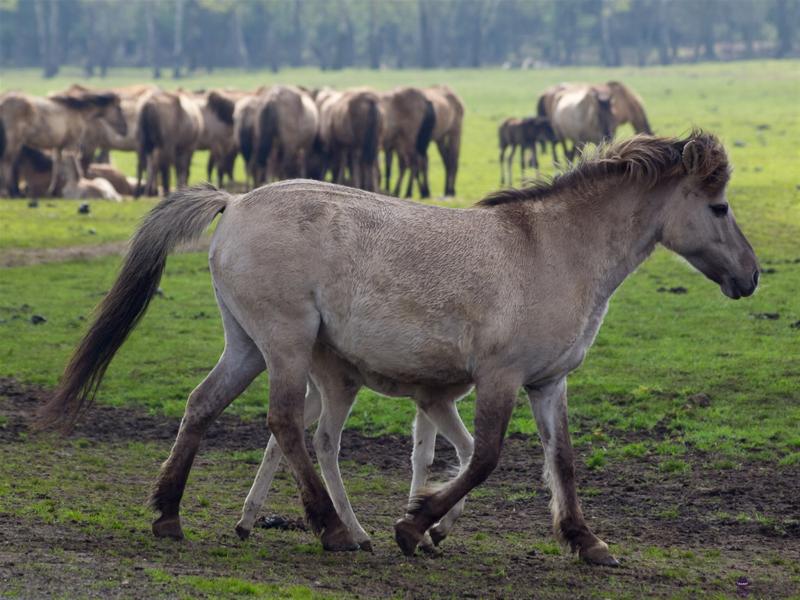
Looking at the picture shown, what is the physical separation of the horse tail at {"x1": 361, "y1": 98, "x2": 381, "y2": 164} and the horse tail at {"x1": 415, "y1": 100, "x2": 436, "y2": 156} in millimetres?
1817

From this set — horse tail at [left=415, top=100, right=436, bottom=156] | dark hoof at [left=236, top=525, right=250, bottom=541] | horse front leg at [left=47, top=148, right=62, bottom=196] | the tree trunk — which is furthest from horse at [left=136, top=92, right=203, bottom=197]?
the tree trunk

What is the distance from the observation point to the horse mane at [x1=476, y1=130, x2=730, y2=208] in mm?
7746

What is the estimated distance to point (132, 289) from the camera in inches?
314

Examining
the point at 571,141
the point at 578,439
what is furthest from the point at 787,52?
the point at 578,439

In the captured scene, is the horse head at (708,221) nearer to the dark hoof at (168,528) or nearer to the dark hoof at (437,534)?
the dark hoof at (437,534)

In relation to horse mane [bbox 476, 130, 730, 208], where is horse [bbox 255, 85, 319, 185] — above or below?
below

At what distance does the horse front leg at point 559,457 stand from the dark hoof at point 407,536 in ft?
2.70

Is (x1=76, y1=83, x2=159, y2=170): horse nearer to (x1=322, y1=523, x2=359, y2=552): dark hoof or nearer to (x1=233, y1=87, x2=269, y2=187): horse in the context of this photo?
(x1=233, y1=87, x2=269, y2=187): horse

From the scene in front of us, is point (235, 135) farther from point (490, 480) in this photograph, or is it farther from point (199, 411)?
point (199, 411)

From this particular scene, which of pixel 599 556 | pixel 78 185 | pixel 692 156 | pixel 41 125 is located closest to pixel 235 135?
pixel 78 185

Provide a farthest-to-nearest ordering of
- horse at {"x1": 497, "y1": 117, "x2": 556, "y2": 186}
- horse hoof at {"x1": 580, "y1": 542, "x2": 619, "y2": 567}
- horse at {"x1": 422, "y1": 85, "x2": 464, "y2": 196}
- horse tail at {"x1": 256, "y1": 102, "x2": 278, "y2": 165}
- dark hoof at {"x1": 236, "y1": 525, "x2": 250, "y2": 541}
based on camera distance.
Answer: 1. horse at {"x1": 497, "y1": 117, "x2": 556, "y2": 186}
2. horse at {"x1": 422, "y1": 85, "x2": 464, "y2": 196}
3. horse tail at {"x1": 256, "y1": 102, "x2": 278, "y2": 165}
4. dark hoof at {"x1": 236, "y1": 525, "x2": 250, "y2": 541}
5. horse hoof at {"x1": 580, "y1": 542, "x2": 619, "y2": 567}

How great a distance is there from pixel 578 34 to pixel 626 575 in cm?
11815

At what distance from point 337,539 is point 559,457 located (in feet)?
4.42

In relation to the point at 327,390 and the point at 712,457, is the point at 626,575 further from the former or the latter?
the point at 712,457
